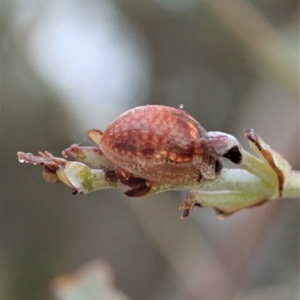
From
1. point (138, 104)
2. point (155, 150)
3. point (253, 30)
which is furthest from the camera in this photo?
point (138, 104)

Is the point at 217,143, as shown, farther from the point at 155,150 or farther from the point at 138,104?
the point at 138,104

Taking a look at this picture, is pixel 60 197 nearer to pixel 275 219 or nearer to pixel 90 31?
pixel 90 31

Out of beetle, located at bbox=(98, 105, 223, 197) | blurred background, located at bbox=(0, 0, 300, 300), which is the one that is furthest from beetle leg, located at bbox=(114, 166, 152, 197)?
blurred background, located at bbox=(0, 0, 300, 300)

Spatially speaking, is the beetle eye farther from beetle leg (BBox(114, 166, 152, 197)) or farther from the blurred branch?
the blurred branch

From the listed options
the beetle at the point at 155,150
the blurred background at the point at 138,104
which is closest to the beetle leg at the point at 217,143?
the beetle at the point at 155,150

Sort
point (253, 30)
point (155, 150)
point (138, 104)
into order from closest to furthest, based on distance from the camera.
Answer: point (155, 150), point (253, 30), point (138, 104)

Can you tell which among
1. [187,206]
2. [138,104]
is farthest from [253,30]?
[187,206]

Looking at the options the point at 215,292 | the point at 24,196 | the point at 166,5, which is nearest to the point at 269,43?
the point at 215,292
